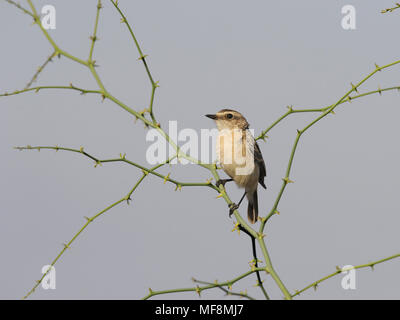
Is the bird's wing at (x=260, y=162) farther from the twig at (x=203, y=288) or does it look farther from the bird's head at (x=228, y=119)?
the twig at (x=203, y=288)

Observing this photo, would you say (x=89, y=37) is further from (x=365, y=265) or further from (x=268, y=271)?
(x=365, y=265)

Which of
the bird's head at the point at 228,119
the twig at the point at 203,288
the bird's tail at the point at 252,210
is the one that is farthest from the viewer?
the bird's tail at the point at 252,210

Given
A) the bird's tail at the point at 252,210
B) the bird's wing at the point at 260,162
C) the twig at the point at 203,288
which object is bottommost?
the twig at the point at 203,288

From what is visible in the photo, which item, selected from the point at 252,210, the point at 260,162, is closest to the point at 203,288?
the point at 260,162

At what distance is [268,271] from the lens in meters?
2.95

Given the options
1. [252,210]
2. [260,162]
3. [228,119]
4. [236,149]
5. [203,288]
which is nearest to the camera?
[203,288]

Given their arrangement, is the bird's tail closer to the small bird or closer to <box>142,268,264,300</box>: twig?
the small bird

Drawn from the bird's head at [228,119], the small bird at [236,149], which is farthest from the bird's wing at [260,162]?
the bird's head at [228,119]

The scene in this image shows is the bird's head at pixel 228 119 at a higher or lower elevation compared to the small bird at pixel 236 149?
higher

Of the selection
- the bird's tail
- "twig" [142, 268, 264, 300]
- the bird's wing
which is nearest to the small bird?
the bird's wing

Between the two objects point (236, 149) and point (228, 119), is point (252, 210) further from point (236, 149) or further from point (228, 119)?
point (228, 119)

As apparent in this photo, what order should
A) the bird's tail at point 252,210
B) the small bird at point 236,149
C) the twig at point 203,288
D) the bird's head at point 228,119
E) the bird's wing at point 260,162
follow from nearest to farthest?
the twig at point 203,288
the small bird at point 236,149
the bird's head at point 228,119
the bird's wing at point 260,162
the bird's tail at point 252,210

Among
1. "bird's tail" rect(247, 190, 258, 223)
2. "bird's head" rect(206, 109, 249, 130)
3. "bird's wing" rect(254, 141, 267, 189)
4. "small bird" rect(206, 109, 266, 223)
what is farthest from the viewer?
"bird's tail" rect(247, 190, 258, 223)

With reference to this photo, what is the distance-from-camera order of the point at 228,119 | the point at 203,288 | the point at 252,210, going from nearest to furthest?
1. the point at 203,288
2. the point at 228,119
3. the point at 252,210
